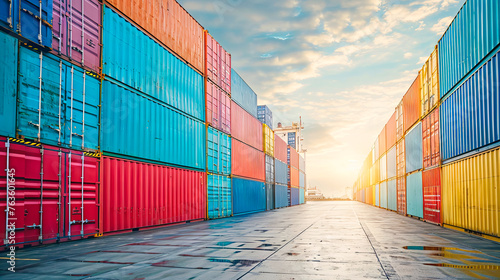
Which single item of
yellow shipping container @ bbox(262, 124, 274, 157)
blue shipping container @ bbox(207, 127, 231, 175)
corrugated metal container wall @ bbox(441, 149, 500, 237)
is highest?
yellow shipping container @ bbox(262, 124, 274, 157)

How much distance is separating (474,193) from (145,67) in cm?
1434

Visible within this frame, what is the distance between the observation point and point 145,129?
15.5 m

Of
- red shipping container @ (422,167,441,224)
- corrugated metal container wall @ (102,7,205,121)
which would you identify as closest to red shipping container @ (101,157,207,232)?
corrugated metal container wall @ (102,7,205,121)

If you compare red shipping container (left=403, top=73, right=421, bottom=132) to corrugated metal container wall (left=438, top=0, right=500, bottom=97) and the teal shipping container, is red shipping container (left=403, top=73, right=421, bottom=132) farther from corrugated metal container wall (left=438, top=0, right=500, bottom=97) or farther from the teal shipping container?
corrugated metal container wall (left=438, top=0, right=500, bottom=97)

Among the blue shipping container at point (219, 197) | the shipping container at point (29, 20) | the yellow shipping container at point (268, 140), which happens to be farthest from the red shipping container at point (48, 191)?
the yellow shipping container at point (268, 140)

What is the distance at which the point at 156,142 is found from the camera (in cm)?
1630

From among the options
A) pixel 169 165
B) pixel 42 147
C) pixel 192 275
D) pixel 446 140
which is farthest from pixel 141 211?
pixel 446 140

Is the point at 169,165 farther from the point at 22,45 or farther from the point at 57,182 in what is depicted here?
the point at 22,45

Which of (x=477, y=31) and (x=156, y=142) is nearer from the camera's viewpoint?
(x=477, y=31)

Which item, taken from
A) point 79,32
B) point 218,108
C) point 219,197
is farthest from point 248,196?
point 79,32

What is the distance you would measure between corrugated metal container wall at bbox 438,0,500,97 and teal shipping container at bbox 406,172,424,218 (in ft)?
23.2

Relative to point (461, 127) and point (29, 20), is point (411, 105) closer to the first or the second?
point (461, 127)

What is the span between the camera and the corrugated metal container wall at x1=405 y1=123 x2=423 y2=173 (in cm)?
2142

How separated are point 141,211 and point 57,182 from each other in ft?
14.9
